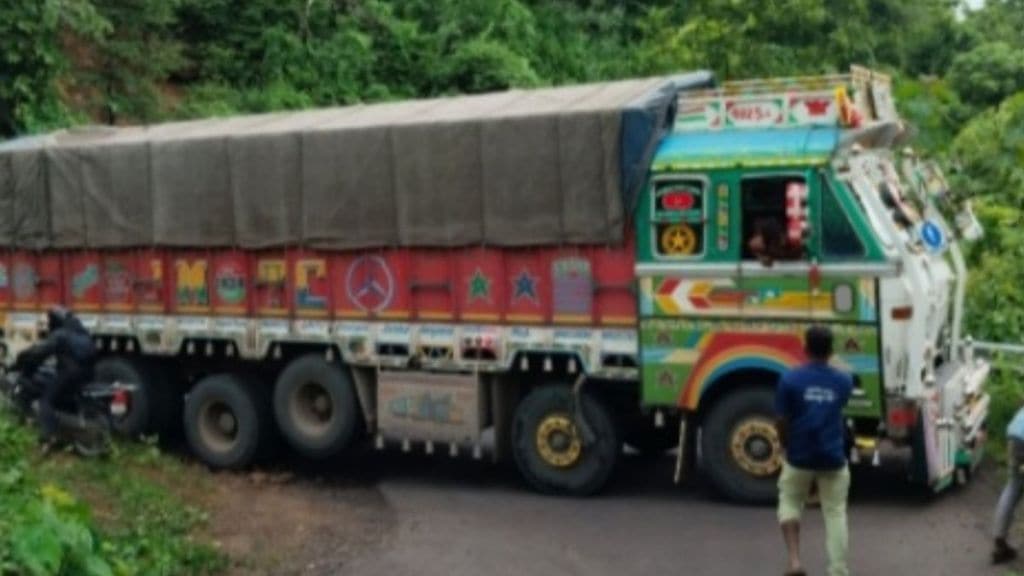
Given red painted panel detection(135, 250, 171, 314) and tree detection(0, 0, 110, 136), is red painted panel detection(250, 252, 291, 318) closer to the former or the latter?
red painted panel detection(135, 250, 171, 314)

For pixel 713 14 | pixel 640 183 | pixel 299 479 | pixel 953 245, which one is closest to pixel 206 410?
pixel 299 479

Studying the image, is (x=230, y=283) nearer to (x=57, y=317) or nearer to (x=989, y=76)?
(x=57, y=317)

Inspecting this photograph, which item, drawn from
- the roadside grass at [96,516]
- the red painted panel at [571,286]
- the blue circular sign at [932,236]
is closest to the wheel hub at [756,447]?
the red painted panel at [571,286]

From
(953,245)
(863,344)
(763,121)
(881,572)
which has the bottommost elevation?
(881,572)

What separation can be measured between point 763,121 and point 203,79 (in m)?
17.2

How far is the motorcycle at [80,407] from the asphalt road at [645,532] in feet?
8.69

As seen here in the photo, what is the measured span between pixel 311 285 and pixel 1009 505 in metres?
6.19

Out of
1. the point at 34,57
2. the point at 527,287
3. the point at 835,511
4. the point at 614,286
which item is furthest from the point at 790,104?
the point at 34,57

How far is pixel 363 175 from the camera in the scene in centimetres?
1240

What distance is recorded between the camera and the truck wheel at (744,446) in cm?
1091

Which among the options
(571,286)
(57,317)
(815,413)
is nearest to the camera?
(815,413)

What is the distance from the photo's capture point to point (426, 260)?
478 inches

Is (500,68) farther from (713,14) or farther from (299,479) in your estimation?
(299,479)

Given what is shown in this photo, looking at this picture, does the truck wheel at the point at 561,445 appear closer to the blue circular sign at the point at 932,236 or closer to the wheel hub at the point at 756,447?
the wheel hub at the point at 756,447
